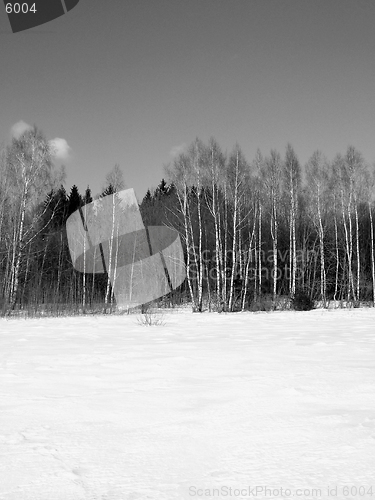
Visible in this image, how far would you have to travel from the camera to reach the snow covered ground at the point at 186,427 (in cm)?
149

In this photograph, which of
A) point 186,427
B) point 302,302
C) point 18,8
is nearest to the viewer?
point 186,427

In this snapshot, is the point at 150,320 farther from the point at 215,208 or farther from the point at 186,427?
the point at 215,208

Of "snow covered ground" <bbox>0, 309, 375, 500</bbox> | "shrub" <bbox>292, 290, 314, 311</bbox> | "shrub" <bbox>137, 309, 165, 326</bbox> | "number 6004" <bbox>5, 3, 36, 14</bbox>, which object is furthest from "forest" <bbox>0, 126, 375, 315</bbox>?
"snow covered ground" <bbox>0, 309, 375, 500</bbox>

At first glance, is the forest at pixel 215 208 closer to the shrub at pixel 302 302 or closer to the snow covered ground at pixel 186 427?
the shrub at pixel 302 302

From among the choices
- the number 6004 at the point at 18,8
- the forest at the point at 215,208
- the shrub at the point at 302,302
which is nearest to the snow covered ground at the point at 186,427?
the number 6004 at the point at 18,8

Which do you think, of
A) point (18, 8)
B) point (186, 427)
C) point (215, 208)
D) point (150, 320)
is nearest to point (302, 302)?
point (215, 208)

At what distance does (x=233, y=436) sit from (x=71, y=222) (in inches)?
927

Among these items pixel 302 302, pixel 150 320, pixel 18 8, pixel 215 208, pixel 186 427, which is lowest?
pixel 186 427

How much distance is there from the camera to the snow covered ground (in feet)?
4.89

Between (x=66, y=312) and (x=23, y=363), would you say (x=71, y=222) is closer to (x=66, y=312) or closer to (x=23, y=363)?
(x=66, y=312)

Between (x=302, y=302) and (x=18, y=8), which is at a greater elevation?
(x=18, y=8)

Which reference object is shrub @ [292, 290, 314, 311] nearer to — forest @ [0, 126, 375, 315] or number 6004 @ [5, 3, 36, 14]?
forest @ [0, 126, 375, 315]

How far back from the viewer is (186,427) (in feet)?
7.06

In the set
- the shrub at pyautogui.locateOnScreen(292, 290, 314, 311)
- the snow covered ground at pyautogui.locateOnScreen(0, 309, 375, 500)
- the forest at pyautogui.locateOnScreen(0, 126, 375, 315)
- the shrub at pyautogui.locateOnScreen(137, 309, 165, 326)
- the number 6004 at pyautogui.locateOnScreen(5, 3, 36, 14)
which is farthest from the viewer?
the shrub at pyautogui.locateOnScreen(292, 290, 314, 311)
